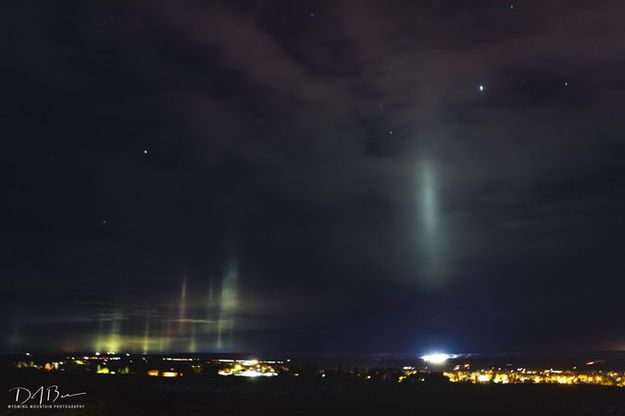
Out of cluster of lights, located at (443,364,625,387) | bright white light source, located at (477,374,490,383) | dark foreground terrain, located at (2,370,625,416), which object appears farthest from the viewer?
bright white light source, located at (477,374,490,383)

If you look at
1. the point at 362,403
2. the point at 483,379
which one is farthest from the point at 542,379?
the point at 362,403

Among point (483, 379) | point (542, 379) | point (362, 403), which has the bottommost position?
point (362, 403)

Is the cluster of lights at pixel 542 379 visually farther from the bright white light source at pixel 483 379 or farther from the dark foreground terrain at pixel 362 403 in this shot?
the dark foreground terrain at pixel 362 403

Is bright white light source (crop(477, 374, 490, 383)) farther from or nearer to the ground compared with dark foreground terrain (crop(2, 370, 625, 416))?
farther from the ground

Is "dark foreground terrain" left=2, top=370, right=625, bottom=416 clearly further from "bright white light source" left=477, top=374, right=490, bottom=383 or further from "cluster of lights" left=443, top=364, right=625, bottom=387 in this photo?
"bright white light source" left=477, top=374, right=490, bottom=383

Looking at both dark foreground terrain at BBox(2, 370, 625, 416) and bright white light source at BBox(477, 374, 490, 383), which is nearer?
dark foreground terrain at BBox(2, 370, 625, 416)

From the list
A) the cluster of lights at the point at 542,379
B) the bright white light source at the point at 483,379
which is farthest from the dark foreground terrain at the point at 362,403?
the bright white light source at the point at 483,379

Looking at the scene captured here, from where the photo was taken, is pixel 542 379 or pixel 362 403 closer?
pixel 362 403

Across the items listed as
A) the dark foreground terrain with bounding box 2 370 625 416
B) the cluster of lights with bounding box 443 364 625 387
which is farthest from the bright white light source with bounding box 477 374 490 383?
the dark foreground terrain with bounding box 2 370 625 416

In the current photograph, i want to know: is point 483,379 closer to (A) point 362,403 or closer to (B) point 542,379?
(B) point 542,379

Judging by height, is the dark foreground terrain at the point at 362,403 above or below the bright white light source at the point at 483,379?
below

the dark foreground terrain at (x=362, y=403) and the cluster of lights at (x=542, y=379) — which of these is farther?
the cluster of lights at (x=542, y=379)

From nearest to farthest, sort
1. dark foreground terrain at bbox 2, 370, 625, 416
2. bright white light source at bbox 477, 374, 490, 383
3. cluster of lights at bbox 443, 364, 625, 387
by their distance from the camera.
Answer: dark foreground terrain at bbox 2, 370, 625, 416 → cluster of lights at bbox 443, 364, 625, 387 → bright white light source at bbox 477, 374, 490, 383

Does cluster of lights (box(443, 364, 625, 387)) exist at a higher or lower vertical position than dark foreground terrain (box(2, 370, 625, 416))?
higher
